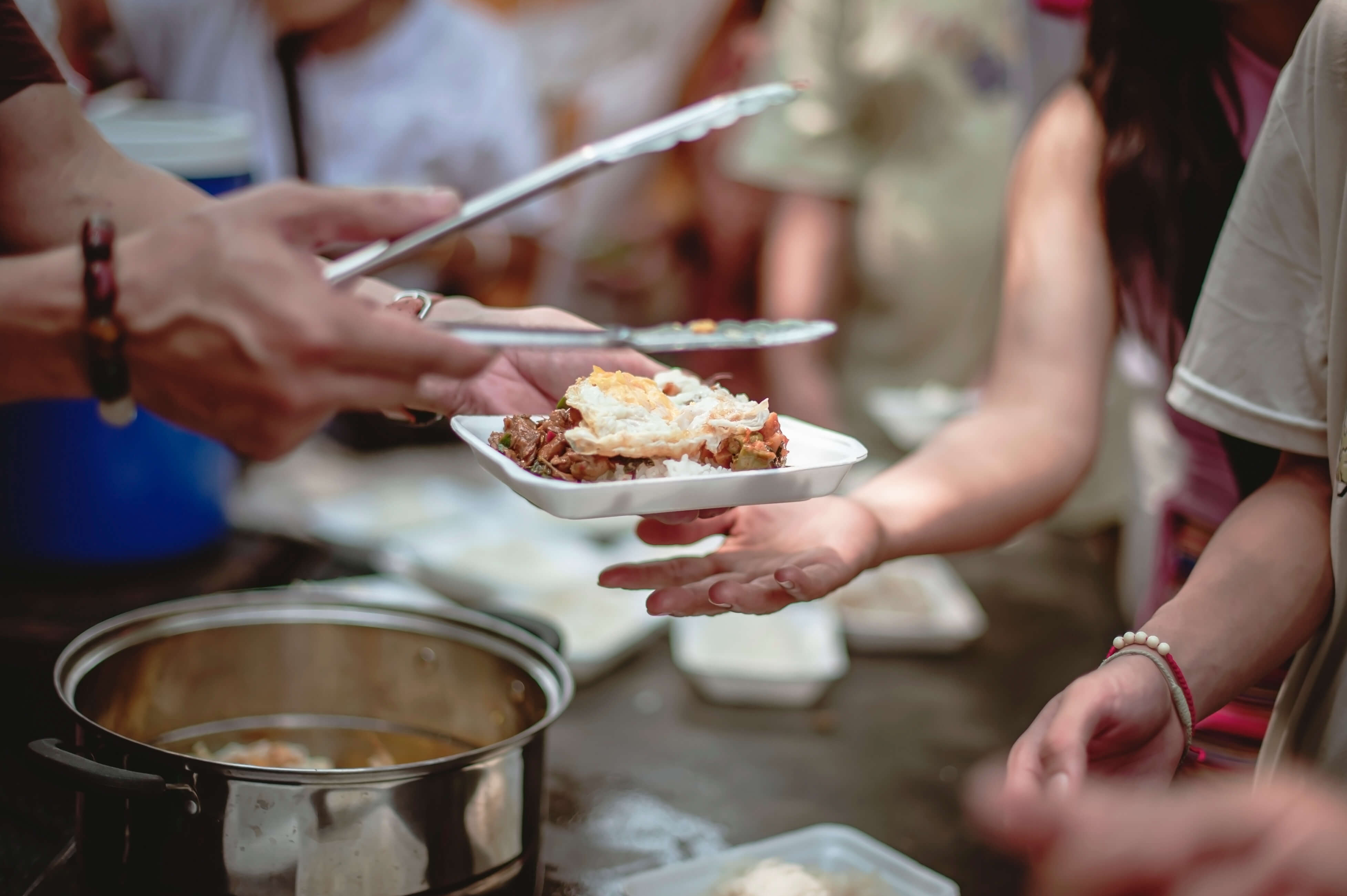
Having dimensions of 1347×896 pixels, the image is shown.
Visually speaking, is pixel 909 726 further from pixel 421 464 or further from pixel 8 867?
pixel 421 464

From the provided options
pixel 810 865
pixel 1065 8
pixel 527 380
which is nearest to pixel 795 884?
pixel 810 865

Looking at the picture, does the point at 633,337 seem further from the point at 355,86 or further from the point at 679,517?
the point at 355,86

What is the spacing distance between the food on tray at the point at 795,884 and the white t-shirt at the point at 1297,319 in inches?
18.9

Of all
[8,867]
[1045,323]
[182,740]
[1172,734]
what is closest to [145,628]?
[182,740]

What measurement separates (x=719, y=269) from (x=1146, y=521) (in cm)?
295

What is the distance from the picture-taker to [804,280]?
10.0 feet

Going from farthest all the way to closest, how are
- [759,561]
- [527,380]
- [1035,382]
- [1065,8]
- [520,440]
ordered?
[1065,8] → [1035,382] → [527,380] → [759,561] → [520,440]

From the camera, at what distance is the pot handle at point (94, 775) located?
2.97ft

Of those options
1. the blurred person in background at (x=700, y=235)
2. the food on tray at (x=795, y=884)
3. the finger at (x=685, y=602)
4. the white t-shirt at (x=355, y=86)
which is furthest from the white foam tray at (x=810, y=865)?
the blurred person in background at (x=700, y=235)

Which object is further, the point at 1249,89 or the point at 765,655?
the point at 765,655

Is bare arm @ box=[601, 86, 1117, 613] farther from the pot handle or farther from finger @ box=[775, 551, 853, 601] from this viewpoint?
the pot handle

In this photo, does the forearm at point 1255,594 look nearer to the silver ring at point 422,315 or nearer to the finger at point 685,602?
the finger at point 685,602

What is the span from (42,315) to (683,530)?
71cm

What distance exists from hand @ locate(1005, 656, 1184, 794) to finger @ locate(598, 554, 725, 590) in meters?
0.42
